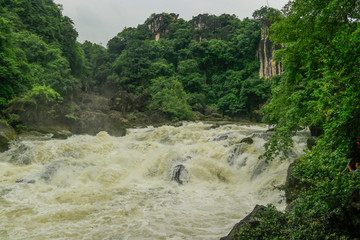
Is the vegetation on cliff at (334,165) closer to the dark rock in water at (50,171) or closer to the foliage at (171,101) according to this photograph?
the dark rock in water at (50,171)

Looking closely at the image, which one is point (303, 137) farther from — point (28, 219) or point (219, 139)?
point (28, 219)

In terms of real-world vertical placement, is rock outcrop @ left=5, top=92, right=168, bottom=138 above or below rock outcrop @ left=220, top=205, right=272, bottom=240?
above

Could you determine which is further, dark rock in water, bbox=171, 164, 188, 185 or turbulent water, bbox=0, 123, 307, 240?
dark rock in water, bbox=171, 164, 188, 185

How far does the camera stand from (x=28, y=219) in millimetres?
5246

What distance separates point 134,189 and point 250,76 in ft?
123

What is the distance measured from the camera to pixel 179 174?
9.06m

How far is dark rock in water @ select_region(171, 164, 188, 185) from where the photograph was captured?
8.84 m

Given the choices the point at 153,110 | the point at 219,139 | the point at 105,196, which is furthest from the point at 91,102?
the point at 105,196

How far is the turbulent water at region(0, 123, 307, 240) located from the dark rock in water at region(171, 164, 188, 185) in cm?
4

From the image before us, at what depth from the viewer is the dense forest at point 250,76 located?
3023 millimetres

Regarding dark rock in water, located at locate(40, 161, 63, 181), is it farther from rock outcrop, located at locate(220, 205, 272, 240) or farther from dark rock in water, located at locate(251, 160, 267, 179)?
dark rock in water, located at locate(251, 160, 267, 179)

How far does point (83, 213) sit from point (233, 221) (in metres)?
3.85

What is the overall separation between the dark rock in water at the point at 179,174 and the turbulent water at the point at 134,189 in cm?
4

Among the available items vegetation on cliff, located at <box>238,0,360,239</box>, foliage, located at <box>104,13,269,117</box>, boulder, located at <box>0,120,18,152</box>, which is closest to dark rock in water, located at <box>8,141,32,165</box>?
boulder, located at <box>0,120,18,152</box>
